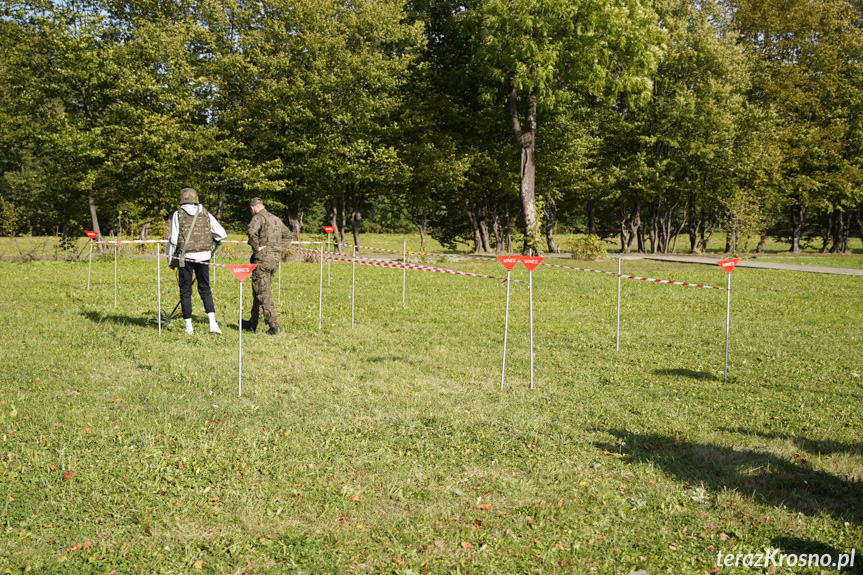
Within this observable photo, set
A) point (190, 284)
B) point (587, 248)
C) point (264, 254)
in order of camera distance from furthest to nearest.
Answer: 1. point (587, 248)
2. point (264, 254)
3. point (190, 284)

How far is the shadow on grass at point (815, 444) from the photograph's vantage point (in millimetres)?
5660

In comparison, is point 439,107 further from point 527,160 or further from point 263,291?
point 263,291

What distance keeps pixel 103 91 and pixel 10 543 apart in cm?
2510

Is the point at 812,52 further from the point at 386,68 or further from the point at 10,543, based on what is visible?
the point at 10,543

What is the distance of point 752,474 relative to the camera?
512 cm

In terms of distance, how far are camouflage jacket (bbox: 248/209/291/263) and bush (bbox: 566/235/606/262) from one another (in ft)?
60.8

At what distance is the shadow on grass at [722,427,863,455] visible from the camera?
5.66 metres

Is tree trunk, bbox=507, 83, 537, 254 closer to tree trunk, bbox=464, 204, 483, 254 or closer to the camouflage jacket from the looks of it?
tree trunk, bbox=464, 204, 483, 254

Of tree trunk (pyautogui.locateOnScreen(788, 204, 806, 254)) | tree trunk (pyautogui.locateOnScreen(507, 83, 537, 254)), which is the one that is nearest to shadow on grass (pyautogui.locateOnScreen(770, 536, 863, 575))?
tree trunk (pyautogui.locateOnScreen(507, 83, 537, 254))

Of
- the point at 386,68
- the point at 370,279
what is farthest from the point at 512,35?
the point at 370,279

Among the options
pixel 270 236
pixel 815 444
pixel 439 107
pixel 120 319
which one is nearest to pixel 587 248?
pixel 439 107

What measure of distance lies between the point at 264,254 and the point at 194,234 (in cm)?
107

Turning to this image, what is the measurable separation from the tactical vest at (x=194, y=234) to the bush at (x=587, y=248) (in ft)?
63.2

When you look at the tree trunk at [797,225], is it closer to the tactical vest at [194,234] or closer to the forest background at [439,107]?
the forest background at [439,107]
